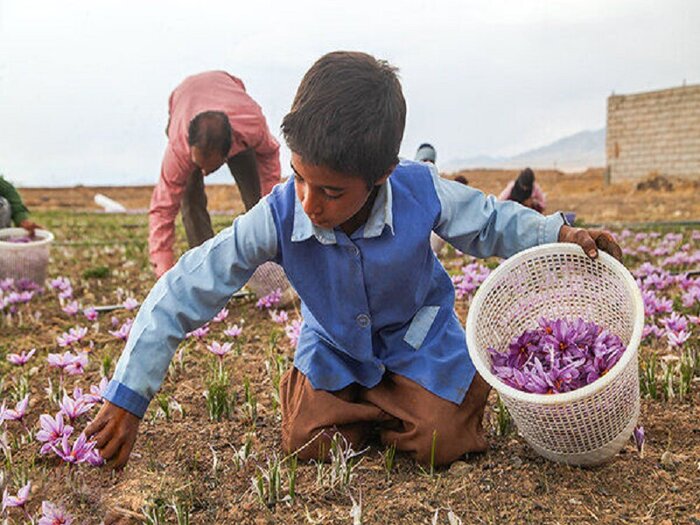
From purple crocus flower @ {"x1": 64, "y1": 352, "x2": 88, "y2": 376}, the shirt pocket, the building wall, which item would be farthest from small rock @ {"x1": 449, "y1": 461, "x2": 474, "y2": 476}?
the building wall

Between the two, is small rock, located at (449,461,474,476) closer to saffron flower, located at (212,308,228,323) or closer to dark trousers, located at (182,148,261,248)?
saffron flower, located at (212,308,228,323)

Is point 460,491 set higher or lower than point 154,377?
lower

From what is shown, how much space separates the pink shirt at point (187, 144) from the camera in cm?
503

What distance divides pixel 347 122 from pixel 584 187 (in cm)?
2572

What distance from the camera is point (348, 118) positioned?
2105 millimetres

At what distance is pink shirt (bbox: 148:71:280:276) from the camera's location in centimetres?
503

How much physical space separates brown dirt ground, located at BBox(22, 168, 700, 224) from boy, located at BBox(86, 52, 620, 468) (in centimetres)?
907

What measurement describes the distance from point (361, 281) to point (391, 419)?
0.55 m

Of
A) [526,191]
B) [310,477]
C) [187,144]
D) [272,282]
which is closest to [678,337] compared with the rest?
[310,477]

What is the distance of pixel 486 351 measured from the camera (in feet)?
8.13

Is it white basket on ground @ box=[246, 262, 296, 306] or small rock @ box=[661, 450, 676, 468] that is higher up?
small rock @ box=[661, 450, 676, 468]

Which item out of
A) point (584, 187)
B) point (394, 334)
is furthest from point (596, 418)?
point (584, 187)

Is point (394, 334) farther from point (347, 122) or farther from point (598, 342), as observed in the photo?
point (347, 122)

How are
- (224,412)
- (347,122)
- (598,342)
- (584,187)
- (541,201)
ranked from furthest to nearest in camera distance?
(584,187), (541,201), (224,412), (598,342), (347,122)
